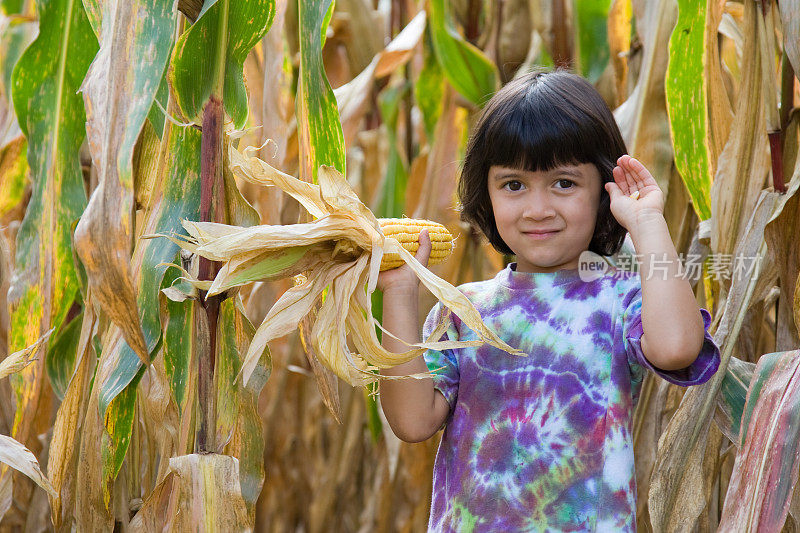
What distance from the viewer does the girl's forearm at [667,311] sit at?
2.54 ft

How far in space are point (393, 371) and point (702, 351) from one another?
0.30 m

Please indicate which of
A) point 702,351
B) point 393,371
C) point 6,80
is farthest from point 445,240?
point 6,80

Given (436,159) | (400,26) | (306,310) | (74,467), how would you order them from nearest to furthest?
(306,310)
(74,467)
(436,159)
(400,26)

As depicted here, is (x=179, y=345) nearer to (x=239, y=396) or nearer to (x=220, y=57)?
(x=239, y=396)

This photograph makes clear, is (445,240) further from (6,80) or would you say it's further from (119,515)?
(6,80)

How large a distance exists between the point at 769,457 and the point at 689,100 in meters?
0.50

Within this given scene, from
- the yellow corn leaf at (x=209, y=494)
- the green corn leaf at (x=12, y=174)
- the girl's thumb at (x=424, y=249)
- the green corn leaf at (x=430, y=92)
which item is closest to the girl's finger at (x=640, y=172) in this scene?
the girl's thumb at (x=424, y=249)

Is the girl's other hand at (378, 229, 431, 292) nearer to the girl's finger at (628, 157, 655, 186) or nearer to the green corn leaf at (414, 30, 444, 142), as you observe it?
the girl's finger at (628, 157, 655, 186)

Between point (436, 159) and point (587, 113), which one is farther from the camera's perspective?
point (436, 159)

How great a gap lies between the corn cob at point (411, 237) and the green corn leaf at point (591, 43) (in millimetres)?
783

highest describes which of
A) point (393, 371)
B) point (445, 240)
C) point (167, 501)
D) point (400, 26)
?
point (400, 26)

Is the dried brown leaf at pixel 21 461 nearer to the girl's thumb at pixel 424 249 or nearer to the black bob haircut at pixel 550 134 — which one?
the girl's thumb at pixel 424 249

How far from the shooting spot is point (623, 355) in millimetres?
870
